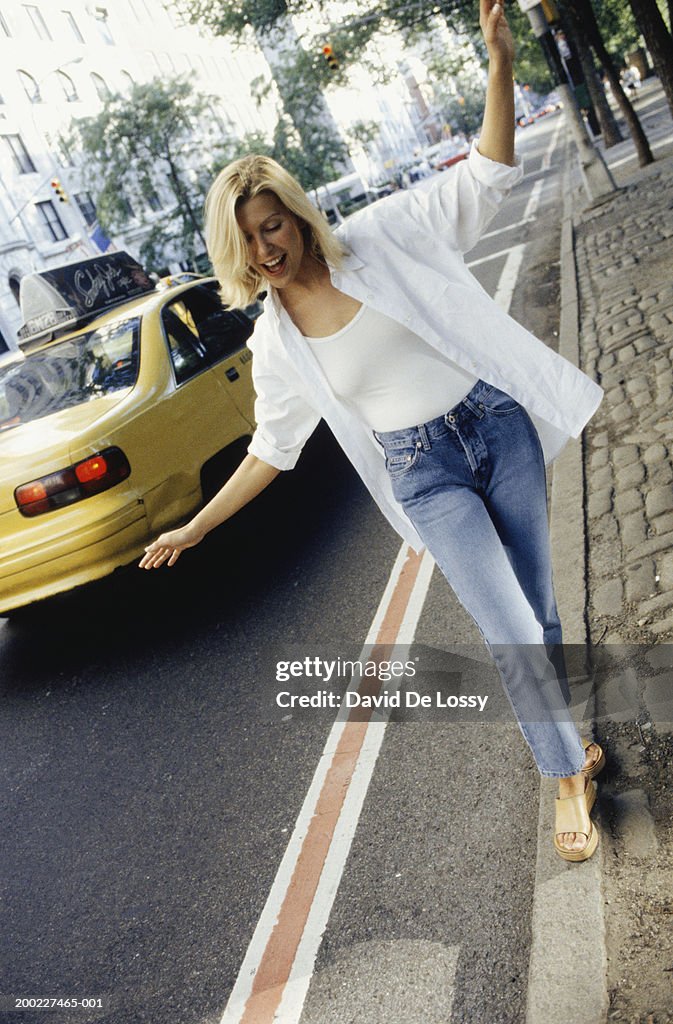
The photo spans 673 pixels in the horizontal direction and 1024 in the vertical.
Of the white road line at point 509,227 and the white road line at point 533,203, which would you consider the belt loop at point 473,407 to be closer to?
the white road line at point 509,227

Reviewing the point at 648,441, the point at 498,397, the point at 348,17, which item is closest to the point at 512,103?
the point at 498,397

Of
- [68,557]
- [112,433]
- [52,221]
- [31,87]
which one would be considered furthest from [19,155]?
[68,557]

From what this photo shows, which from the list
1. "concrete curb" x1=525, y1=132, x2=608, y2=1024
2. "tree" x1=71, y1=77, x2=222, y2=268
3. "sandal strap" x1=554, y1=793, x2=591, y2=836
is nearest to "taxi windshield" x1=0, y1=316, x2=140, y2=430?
"concrete curb" x1=525, y1=132, x2=608, y2=1024

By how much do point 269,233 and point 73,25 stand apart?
57073 millimetres

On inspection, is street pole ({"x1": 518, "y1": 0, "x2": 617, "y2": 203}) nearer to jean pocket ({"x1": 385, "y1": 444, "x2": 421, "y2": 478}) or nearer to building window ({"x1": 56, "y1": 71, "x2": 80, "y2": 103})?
jean pocket ({"x1": 385, "y1": 444, "x2": 421, "y2": 478})

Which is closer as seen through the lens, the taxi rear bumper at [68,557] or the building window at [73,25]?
the taxi rear bumper at [68,557]

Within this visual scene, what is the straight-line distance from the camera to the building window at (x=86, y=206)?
153ft

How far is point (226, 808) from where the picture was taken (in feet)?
12.0

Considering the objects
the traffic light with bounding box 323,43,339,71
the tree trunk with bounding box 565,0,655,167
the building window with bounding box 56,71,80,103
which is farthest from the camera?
the building window with bounding box 56,71,80,103

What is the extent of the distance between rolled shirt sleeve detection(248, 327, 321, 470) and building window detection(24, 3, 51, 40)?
52.7 metres

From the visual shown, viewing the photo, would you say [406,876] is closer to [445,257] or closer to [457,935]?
[457,935]

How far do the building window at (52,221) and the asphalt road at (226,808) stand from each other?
42303 millimetres

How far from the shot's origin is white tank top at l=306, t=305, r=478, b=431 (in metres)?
2.51

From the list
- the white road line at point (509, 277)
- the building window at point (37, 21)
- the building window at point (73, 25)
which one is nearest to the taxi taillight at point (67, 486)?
the white road line at point (509, 277)
